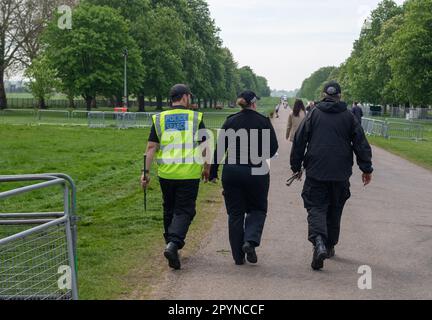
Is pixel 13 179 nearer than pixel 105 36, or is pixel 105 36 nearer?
pixel 13 179

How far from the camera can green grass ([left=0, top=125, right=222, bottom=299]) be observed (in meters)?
6.26

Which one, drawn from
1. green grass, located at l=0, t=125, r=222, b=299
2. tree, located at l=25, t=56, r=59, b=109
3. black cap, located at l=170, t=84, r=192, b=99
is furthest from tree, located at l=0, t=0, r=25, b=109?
black cap, located at l=170, t=84, r=192, b=99

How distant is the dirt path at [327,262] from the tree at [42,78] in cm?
4715

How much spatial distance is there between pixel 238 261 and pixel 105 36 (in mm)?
50646

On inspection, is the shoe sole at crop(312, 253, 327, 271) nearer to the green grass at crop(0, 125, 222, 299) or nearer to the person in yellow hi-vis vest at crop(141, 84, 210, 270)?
the person in yellow hi-vis vest at crop(141, 84, 210, 270)

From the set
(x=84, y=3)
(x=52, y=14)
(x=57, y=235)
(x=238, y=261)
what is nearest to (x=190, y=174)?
(x=238, y=261)

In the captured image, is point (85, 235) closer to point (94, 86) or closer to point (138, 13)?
point (94, 86)

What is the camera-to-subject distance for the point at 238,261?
22.7 ft

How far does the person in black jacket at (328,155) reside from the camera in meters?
6.88

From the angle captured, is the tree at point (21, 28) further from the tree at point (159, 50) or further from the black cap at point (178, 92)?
the black cap at point (178, 92)

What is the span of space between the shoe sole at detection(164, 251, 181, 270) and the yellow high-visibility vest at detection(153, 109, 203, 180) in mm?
842

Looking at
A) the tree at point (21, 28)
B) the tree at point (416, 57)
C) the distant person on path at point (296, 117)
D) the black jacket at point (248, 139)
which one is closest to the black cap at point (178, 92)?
the black jacket at point (248, 139)

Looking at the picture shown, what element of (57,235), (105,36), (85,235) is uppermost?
(105,36)
